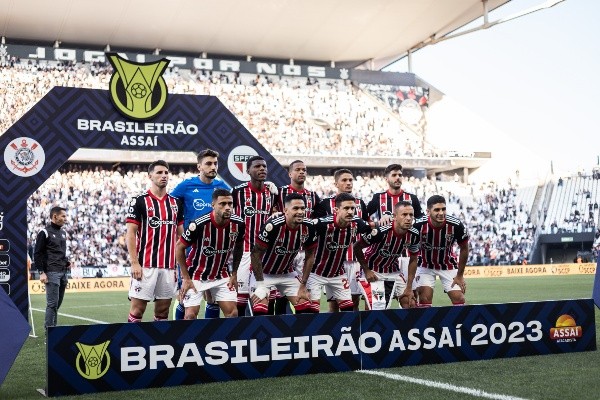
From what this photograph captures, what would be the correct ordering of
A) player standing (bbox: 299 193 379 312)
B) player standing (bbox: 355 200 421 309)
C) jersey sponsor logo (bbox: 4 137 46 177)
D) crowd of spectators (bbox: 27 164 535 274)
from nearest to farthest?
player standing (bbox: 299 193 379 312) → player standing (bbox: 355 200 421 309) → jersey sponsor logo (bbox: 4 137 46 177) → crowd of spectators (bbox: 27 164 535 274)

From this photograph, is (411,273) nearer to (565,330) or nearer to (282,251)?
(282,251)

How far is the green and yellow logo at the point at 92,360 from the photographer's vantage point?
646 centimetres

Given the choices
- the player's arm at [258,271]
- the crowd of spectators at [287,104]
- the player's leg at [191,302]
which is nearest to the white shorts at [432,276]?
the player's arm at [258,271]

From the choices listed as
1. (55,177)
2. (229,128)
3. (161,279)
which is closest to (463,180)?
(55,177)

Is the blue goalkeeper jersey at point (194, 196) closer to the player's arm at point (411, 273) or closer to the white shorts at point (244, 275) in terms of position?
the white shorts at point (244, 275)

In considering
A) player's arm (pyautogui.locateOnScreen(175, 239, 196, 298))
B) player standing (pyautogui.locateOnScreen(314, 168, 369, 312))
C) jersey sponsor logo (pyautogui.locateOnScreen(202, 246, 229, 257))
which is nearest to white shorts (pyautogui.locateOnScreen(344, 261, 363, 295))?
player standing (pyautogui.locateOnScreen(314, 168, 369, 312))

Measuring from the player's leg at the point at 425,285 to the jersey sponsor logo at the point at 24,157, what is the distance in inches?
224

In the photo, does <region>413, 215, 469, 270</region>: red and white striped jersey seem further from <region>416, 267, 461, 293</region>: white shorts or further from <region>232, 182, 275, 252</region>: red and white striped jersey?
<region>232, 182, 275, 252</region>: red and white striped jersey

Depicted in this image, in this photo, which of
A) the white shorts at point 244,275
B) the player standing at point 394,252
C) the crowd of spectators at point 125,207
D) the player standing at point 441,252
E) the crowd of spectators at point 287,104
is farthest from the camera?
the crowd of spectators at point 287,104

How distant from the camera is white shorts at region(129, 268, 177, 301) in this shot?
8617 millimetres

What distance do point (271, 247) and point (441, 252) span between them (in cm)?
248

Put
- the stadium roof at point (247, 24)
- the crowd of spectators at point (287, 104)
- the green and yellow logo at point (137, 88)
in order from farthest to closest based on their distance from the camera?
the stadium roof at point (247, 24) → the crowd of spectators at point (287, 104) → the green and yellow logo at point (137, 88)

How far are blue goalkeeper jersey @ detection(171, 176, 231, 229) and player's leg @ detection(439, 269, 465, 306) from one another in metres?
3.11

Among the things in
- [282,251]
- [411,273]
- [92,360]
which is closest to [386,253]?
[411,273]
